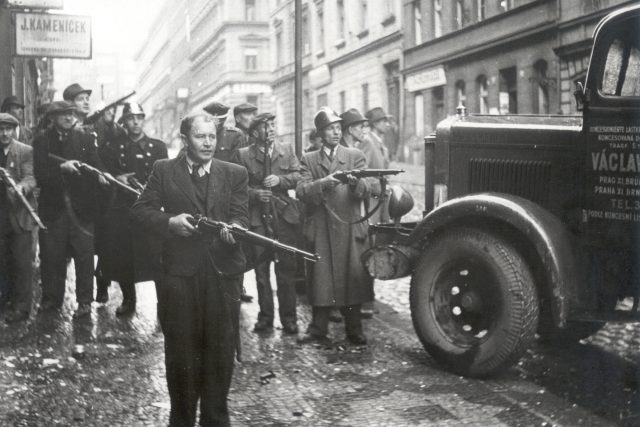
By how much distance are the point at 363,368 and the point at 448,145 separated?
1.79 meters

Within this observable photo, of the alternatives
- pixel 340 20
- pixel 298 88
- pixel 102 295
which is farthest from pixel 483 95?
pixel 102 295

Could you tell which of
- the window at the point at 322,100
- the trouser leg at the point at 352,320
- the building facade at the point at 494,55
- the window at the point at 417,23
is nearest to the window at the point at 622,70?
the trouser leg at the point at 352,320

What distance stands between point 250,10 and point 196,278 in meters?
60.2

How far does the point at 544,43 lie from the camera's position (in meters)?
23.1

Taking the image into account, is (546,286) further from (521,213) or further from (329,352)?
(329,352)

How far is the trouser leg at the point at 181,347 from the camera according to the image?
4730 mm

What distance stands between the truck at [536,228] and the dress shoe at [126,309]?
3.04 metres

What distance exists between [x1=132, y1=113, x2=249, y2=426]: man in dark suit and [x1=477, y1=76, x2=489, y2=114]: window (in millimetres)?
22546

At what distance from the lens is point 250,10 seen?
6306 cm

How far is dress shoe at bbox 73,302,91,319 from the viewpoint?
831 centimetres

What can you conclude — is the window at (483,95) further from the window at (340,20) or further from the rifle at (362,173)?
the rifle at (362,173)

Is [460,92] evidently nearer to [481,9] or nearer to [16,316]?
[481,9]

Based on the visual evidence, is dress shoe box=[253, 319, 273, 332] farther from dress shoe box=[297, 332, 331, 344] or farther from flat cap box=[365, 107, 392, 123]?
flat cap box=[365, 107, 392, 123]

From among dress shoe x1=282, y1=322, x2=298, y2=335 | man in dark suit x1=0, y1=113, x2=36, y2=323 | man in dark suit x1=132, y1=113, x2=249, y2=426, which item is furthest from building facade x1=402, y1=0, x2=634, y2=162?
man in dark suit x1=132, y1=113, x2=249, y2=426
